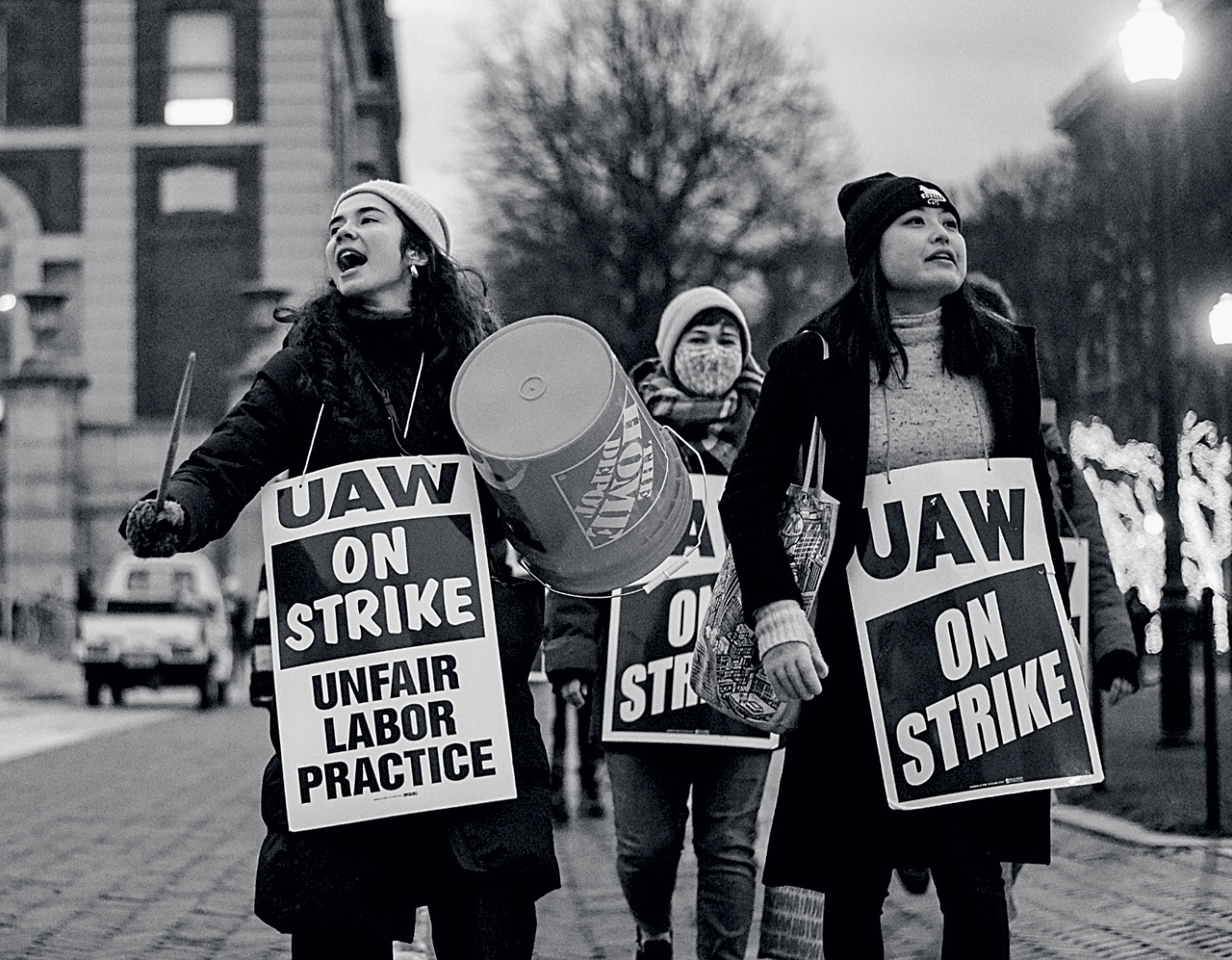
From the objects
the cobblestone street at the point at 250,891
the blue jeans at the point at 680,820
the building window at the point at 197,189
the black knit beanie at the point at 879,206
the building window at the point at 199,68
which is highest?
the building window at the point at 199,68

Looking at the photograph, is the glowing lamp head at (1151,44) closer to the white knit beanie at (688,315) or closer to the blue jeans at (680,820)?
the white knit beanie at (688,315)

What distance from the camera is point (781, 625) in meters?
3.77

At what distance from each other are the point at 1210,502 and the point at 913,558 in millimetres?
21348

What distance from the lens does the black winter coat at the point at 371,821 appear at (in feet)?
11.9

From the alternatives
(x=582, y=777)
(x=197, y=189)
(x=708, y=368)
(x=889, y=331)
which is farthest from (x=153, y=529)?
(x=197, y=189)

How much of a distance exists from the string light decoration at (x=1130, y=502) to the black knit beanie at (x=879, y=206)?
16.0 meters

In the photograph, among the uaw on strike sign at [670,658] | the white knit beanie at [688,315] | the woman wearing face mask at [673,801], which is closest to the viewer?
the woman wearing face mask at [673,801]

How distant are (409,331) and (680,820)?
2.04m

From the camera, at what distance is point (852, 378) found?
4012 mm

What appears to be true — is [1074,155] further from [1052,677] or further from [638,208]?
[1052,677]

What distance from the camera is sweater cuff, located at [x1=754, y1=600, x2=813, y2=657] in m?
3.75

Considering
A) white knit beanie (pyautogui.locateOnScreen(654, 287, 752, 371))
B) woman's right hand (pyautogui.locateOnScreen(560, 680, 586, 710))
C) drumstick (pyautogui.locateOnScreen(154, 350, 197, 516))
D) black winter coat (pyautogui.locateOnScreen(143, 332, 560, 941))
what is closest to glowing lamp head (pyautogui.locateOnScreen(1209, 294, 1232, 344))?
white knit beanie (pyautogui.locateOnScreen(654, 287, 752, 371))

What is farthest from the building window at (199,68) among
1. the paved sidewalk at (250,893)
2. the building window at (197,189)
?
the paved sidewalk at (250,893)

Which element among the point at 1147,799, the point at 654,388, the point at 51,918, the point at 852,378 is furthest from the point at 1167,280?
the point at 852,378
